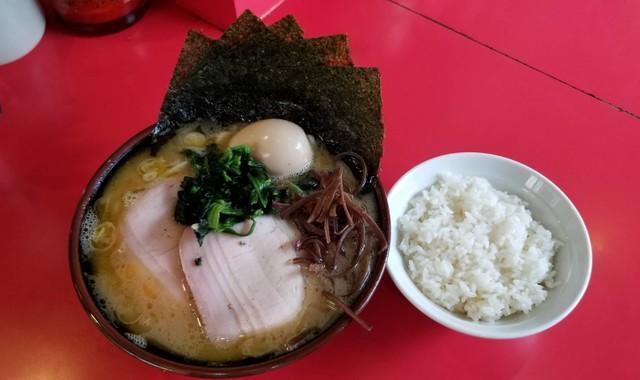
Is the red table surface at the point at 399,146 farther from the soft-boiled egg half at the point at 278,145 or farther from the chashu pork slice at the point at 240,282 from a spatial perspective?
the soft-boiled egg half at the point at 278,145

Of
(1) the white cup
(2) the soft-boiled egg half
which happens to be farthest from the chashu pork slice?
(1) the white cup

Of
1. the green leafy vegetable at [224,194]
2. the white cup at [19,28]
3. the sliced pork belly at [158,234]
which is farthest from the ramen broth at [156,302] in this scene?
the white cup at [19,28]

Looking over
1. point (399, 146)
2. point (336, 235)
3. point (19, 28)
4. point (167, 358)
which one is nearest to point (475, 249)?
point (336, 235)

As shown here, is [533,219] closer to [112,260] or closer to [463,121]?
[463,121]

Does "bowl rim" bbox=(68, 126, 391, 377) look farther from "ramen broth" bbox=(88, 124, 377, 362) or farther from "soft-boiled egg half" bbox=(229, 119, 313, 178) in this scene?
"soft-boiled egg half" bbox=(229, 119, 313, 178)

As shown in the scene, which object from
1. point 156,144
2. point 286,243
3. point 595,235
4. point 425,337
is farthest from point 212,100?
point 595,235
